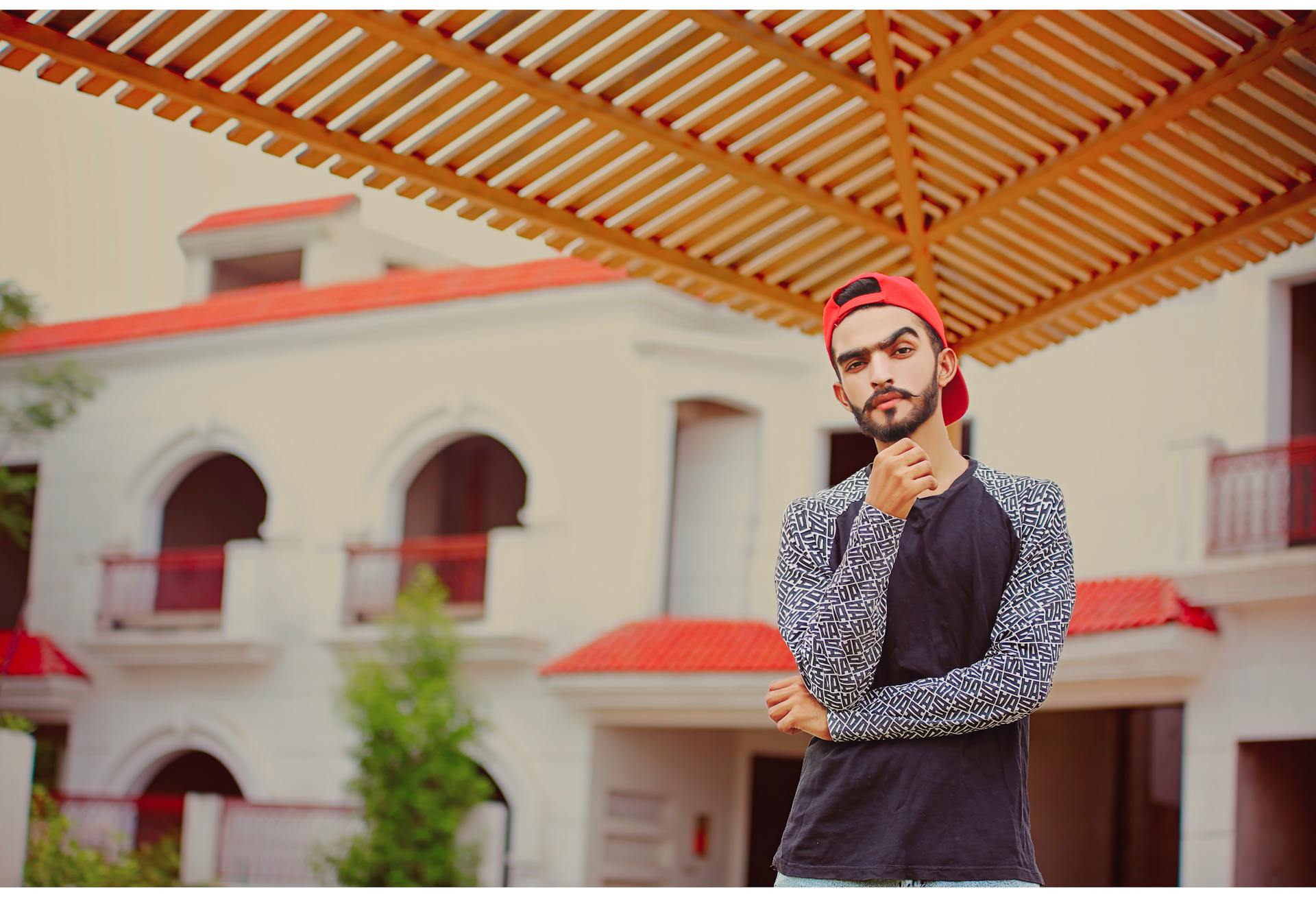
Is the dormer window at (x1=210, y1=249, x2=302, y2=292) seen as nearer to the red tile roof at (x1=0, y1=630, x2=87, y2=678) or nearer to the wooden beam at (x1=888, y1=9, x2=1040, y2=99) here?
the red tile roof at (x1=0, y1=630, x2=87, y2=678)

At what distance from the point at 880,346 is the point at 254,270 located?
1613cm

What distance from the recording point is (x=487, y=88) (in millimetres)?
4316

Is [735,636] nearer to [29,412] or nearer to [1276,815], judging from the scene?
[1276,815]

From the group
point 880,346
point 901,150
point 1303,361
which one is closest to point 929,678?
point 880,346

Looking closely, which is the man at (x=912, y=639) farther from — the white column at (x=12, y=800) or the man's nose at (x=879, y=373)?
the white column at (x=12, y=800)

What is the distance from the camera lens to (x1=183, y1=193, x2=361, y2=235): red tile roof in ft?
54.9

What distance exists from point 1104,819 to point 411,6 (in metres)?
12.3

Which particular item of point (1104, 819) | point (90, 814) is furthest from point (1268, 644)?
point (90, 814)

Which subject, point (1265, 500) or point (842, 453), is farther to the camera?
point (842, 453)

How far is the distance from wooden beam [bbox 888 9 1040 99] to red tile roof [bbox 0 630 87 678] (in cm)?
1373

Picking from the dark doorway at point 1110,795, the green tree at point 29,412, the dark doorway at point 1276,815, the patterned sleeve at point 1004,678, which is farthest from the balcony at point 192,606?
the patterned sleeve at point 1004,678

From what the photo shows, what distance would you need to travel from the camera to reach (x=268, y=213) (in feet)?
55.7

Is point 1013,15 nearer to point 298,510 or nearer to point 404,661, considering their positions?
point 404,661

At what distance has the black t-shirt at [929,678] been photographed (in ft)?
6.84
